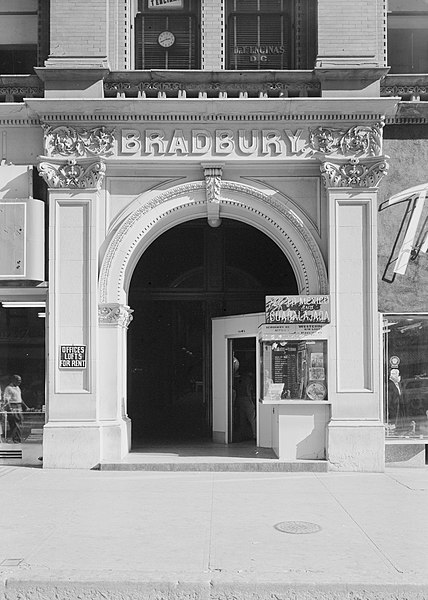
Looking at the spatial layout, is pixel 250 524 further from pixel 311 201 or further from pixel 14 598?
pixel 311 201

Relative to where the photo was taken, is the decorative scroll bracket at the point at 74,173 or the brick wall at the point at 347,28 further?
the brick wall at the point at 347,28

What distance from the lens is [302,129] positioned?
15.1 metres

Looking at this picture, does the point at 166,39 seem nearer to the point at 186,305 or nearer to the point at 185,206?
the point at 185,206

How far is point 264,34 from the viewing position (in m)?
15.9

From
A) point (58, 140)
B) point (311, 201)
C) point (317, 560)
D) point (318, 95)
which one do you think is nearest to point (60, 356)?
point (58, 140)

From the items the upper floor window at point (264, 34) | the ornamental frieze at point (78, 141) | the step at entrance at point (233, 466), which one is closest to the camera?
the step at entrance at point (233, 466)

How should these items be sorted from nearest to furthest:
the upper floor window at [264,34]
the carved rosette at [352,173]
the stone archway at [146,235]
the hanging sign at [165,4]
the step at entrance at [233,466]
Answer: the step at entrance at [233,466], the carved rosette at [352,173], the stone archway at [146,235], the upper floor window at [264,34], the hanging sign at [165,4]

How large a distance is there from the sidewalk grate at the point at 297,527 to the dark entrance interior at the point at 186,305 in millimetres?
7998

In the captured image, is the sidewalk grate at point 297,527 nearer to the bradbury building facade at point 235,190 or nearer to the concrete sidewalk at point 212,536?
the concrete sidewalk at point 212,536

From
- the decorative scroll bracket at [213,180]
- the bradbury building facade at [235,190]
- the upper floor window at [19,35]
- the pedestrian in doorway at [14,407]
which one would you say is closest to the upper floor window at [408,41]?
the bradbury building facade at [235,190]

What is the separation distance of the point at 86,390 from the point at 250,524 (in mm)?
5487

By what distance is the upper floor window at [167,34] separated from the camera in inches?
621

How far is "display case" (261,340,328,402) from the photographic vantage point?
48.9 ft

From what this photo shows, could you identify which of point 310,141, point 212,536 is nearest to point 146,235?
point 310,141
